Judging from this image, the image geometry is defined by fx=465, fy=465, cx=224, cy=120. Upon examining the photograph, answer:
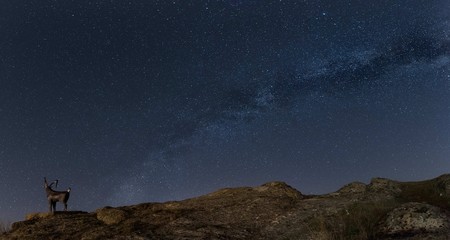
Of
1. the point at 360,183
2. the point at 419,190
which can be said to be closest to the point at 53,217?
the point at 360,183

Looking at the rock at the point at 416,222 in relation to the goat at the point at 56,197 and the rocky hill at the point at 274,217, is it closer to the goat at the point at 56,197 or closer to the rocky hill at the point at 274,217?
the rocky hill at the point at 274,217

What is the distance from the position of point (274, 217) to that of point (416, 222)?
5.57 metres

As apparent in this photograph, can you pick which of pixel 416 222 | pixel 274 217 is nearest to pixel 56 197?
pixel 274 217

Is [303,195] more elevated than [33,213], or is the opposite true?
[33,213]

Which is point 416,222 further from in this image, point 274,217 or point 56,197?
point 56,197

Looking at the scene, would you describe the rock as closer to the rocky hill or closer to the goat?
the rocky hill

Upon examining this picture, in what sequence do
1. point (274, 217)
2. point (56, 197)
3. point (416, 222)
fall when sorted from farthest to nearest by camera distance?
point (56, 197)
point (274, 217)
point (416, 222)

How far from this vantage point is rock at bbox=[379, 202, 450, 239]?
1622 centimetres

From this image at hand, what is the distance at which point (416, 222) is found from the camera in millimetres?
16859

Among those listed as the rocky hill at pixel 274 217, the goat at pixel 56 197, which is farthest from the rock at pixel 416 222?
the goat at pixel 56 197

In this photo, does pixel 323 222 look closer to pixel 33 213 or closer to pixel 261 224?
pixel 261 224

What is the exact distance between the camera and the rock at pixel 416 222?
1622 centimetres

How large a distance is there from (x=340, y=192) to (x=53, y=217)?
1384cm

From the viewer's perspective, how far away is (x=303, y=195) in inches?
926
